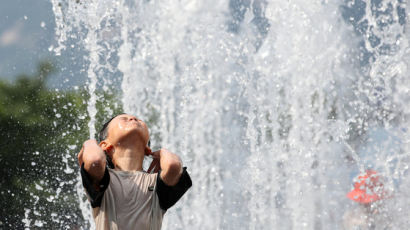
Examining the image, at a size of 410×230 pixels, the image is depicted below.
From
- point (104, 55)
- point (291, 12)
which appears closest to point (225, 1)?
point (291, 12)

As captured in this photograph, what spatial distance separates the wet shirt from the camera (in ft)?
7.86

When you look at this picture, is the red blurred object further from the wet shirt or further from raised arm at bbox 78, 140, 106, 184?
raised arm at bbox 78, 140, 106, 184

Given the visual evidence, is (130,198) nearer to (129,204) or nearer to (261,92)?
(129,204)

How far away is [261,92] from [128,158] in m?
6.13

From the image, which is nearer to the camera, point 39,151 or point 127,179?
point 127,179

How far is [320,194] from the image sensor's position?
25.3 ft

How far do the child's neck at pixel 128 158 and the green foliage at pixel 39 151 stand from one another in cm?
985

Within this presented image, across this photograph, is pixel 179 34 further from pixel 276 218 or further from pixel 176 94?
pixel 276 218

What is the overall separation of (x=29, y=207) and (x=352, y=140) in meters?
9.83

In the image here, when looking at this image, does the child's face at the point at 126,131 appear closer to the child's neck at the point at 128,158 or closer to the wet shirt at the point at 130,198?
the child's neck at the point at 128,158

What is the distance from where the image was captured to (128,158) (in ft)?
8.77

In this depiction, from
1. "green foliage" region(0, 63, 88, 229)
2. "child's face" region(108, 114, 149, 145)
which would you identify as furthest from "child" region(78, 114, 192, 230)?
"green foliage" region(0, 63, 88, 229)

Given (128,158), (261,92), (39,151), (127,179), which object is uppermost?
(261,92)

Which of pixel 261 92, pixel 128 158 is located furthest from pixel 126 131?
pixel 261 92
